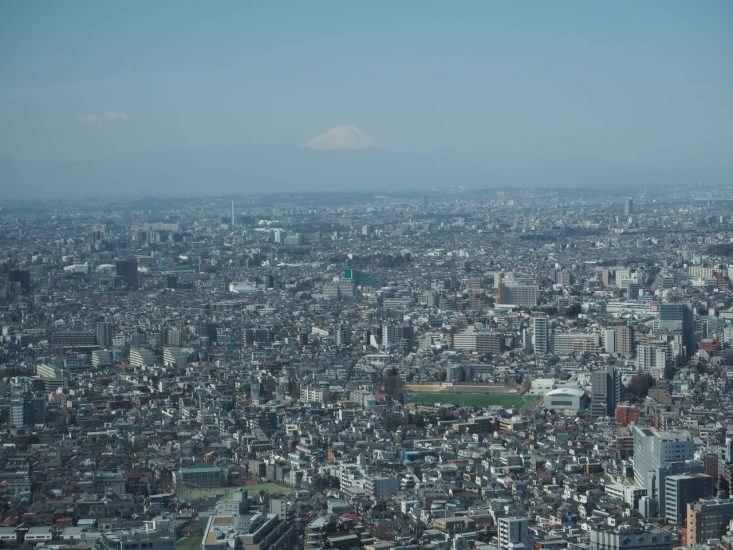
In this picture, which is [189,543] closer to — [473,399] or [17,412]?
[17,412]

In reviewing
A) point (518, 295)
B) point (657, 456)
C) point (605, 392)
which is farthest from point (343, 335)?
point (657, 456)

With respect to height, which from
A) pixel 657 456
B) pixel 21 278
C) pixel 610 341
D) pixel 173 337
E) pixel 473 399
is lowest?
pixel 473 399

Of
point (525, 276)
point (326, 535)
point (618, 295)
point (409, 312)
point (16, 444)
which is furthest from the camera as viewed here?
point (525, 276)

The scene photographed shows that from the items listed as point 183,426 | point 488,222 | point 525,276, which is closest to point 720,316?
point 525,276

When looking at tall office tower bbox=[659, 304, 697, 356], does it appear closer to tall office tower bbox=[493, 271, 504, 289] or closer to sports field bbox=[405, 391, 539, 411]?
sports field bbox=[405, 391, 539, 411]

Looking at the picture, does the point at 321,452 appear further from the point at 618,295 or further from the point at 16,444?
the point at 618,295

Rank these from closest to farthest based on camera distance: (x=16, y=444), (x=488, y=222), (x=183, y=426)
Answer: (x=16, y=444) → (x=183, y=426) → (x=488, y=222)

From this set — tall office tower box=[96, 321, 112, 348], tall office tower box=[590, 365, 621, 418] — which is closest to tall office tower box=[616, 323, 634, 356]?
tall office tower box=[590, 365, 621, 418]

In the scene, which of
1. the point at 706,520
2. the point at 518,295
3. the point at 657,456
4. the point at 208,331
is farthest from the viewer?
the point at 518,295
